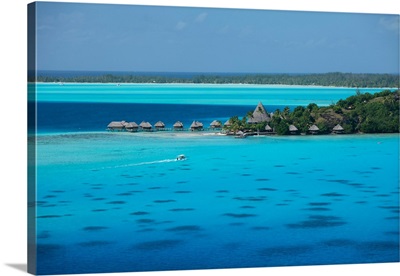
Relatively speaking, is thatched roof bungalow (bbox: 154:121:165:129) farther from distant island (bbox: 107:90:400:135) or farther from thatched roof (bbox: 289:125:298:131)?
thatched roof (bbox: 289:125:298:131)

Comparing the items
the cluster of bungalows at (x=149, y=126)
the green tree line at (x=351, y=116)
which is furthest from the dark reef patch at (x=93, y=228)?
the green tree line at (x=351, y=116)

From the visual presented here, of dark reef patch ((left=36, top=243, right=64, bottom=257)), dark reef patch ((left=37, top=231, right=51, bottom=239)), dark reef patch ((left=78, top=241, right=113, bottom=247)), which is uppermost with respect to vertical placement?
dark reef patch ((left=37, top=231, right=51, bottom=239))

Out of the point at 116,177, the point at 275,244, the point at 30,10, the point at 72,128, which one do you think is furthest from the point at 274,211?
the point at 30,10

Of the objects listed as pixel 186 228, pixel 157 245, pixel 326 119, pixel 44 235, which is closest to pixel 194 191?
pixel 186 228

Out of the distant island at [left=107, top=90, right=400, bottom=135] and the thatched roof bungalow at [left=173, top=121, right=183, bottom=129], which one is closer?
the thatched roof bungalow at [left=173, top=121, right=183, bottom=129]

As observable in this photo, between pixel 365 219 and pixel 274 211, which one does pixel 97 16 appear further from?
pixel 365 219

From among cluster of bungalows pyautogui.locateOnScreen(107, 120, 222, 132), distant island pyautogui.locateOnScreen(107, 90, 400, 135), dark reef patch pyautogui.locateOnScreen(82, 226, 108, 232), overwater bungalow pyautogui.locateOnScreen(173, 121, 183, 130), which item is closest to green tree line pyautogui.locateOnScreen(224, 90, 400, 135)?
distant island pyautogui.locateOnScreen(107, 90, 400, 135)

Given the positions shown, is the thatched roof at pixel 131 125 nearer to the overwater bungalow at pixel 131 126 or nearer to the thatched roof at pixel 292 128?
the overwater bungalow at pixel 131 126
